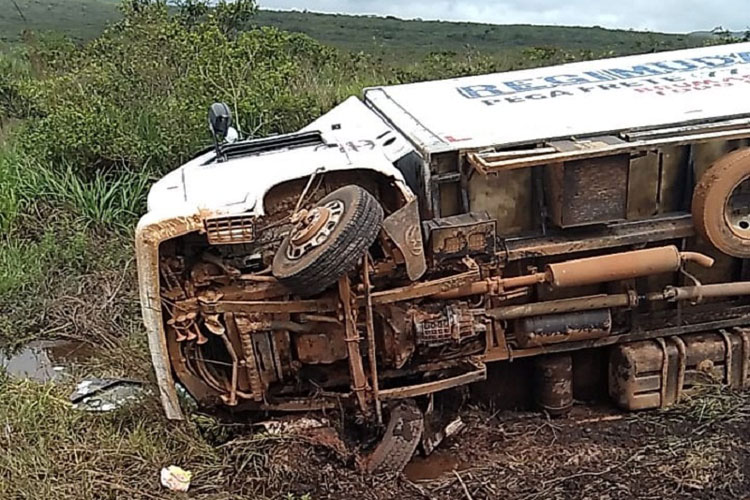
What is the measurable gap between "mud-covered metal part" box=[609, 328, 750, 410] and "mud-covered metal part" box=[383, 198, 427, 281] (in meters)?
1.38

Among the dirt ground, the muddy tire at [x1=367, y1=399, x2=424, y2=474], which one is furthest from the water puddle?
the muddy tire at [x1=367, y1=399, x2=424, y2=474]

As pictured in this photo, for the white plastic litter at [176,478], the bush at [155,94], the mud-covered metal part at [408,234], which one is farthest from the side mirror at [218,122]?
the bush at [155,94]

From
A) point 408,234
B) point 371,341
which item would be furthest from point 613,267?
point 371,341

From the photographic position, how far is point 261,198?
159 inches

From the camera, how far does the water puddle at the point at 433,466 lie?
14.5 ft

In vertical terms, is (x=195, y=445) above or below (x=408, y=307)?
below

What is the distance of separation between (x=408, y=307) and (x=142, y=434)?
144cm

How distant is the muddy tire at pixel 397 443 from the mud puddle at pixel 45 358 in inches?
93.8

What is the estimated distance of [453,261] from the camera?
4355mm

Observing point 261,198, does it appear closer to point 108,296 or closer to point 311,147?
point 311,147

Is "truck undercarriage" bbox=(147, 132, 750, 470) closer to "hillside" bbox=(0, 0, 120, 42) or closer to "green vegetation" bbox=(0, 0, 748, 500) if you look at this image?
"green vegetation" bbox=(0, 0, 748, 500)

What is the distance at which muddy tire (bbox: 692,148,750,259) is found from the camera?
441 cm

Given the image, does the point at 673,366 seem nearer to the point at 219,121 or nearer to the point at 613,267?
the point at 613,267

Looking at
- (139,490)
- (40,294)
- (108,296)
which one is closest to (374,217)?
(139,490)
